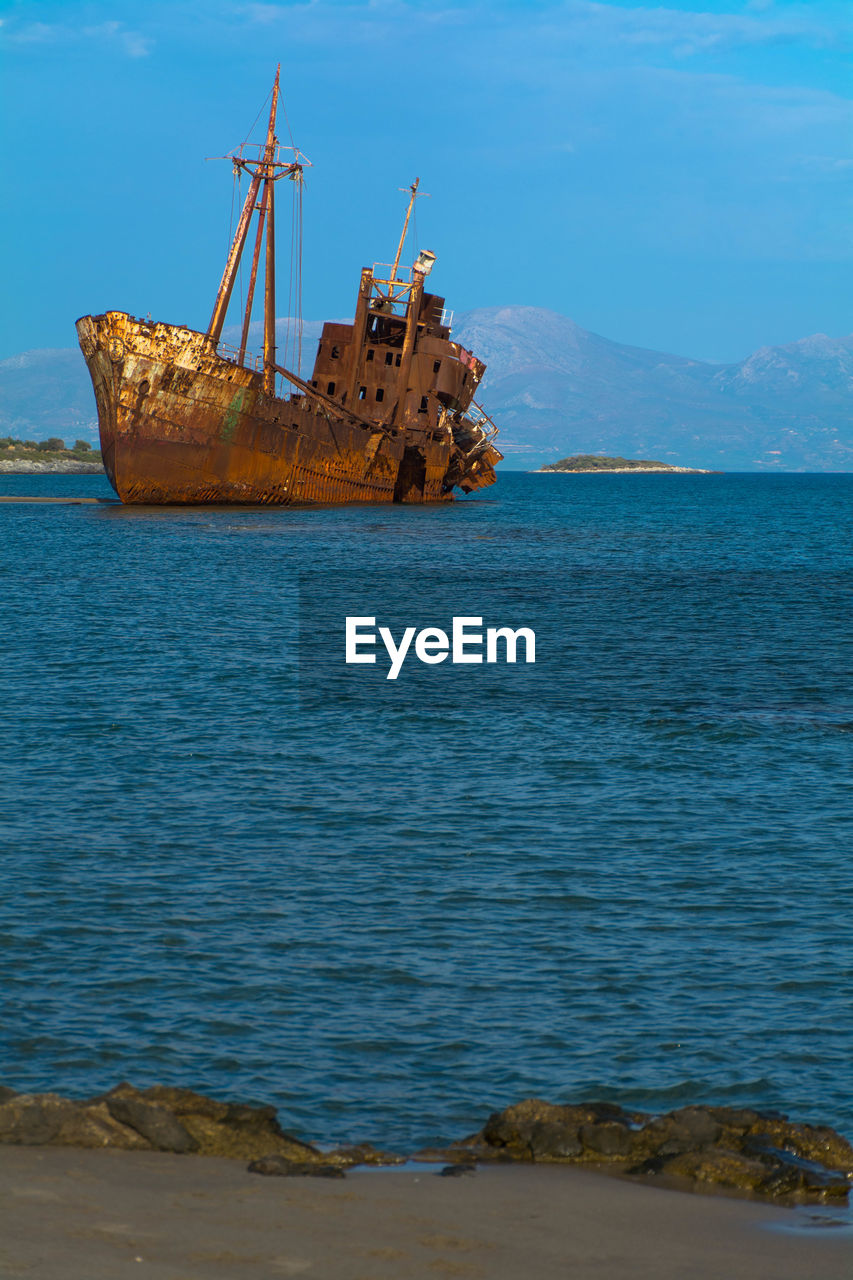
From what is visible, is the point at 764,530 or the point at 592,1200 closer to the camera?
the point at 592,1200

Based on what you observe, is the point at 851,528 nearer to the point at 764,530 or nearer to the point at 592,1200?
the point at 764,530

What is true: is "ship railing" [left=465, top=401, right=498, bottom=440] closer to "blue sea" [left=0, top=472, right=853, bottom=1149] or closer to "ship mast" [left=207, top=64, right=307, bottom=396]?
"ship mast" [left=207, top=64, right=307, bottom=396]

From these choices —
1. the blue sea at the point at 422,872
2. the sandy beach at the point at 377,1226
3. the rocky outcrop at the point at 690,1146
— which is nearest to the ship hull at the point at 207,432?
the blue sea at the point at 422,872

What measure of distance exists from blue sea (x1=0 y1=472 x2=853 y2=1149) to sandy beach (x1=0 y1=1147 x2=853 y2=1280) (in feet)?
3.92

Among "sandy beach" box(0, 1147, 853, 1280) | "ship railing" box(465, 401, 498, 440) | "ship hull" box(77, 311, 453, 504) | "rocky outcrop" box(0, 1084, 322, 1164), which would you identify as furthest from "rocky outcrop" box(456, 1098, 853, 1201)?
"ship railing" box(465, 401, 498, 440)

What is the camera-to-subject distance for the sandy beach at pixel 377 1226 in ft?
20.5

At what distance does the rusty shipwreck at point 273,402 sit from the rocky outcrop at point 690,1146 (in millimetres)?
59694

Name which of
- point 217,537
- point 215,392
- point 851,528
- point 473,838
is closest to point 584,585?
point 217,537

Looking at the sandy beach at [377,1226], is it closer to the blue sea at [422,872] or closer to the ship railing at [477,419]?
the blue sea at [422,872]

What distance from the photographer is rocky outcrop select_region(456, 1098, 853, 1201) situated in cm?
793

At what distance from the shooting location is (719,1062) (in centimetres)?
996

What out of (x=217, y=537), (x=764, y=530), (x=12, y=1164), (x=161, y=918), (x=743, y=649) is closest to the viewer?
(x=12, y=1164)

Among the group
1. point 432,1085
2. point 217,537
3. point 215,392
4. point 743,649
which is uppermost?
point 215,392

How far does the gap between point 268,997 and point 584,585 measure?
3886 cm
